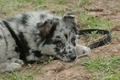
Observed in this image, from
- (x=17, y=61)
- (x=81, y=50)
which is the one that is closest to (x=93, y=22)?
(x=81, y=50)

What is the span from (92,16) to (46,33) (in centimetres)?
284

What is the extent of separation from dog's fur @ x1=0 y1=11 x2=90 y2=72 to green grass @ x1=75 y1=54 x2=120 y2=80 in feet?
1.42

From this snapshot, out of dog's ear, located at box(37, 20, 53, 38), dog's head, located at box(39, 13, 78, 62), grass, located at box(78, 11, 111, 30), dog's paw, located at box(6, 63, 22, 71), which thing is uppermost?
dog's ear, located at box(37, 20, 53, 38)

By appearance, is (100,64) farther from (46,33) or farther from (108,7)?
(108,7)

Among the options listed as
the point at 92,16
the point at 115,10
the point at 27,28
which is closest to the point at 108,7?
the point at 115,10

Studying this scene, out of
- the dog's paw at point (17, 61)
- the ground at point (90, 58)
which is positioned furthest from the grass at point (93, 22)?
the dog's paw at point (17, 61)

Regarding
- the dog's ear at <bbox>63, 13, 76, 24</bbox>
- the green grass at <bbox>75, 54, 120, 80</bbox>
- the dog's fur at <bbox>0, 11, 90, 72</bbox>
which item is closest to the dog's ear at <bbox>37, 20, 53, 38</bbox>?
the dog's fur at <bbox>0, 11, 90, 72</bbox>

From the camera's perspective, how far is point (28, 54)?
5.80m

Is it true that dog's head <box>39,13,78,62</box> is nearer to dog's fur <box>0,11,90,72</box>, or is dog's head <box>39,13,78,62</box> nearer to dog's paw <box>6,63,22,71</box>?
dog's fur <box>0,11,90,72</box>

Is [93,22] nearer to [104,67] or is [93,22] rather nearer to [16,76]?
[104,67]

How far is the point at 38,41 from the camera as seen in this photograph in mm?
5785

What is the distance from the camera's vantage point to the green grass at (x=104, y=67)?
16.0 ft

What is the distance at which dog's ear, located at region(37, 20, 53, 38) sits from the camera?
222 inches

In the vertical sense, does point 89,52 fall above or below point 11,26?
below
